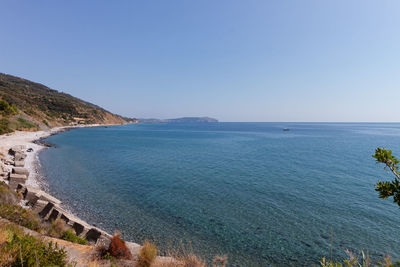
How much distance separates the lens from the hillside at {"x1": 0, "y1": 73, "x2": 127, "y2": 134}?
2110 inches

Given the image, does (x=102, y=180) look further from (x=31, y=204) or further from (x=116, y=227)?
(x=116, y=227)

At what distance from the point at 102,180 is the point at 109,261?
16.4 m

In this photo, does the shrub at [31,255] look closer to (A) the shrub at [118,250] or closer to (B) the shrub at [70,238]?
(A) the shrub at [118,250]

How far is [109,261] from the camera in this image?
645cm

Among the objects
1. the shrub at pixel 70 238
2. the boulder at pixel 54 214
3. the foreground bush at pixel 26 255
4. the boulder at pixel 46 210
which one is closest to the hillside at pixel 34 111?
the boulder at pixel 46 210

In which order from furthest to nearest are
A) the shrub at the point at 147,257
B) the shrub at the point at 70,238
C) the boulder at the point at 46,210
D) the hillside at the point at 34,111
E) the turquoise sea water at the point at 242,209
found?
the hillside at the point at 34,111
the boulder at the point at 46,210
the turquoise sea water at the point at 242,209
the shrub at the point at 70,238
the shrub at the point at 147,257

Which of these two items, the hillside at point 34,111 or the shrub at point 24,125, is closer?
the hillside at point 34,111

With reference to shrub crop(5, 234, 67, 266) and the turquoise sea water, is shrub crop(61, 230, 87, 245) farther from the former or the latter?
shrub crop(5, 234, 67, 266)

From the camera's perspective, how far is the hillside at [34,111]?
5359cm

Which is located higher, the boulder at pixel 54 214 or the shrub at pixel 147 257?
the shrub at pixel 147 257

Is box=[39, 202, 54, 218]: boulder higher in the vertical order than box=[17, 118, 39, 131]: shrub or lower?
lower

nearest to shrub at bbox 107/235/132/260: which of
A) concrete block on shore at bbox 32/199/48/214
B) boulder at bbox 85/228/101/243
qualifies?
boulder at bbox 85/228/101/243

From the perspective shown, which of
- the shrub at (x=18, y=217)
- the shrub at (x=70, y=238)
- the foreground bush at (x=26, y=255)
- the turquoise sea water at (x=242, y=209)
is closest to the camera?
the foreground bush at (x=26, y=255)

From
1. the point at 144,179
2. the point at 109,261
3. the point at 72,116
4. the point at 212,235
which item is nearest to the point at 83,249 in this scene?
the point at 109,261
